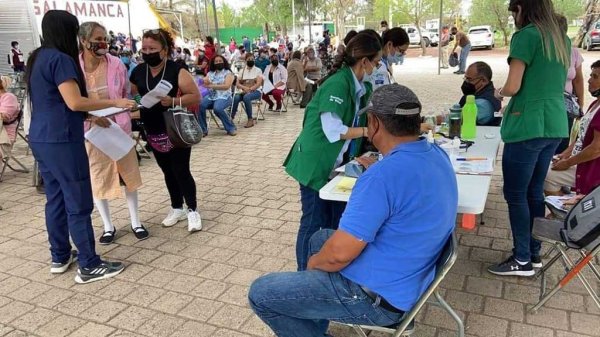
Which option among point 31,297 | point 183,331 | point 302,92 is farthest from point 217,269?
point 302,92

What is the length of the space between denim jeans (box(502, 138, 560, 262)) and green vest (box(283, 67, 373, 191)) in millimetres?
1014

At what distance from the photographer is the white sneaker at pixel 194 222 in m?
3.81

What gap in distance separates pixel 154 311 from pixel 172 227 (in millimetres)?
1299

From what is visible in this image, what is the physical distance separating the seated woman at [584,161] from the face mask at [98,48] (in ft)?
10.0

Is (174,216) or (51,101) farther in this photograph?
(174,216)

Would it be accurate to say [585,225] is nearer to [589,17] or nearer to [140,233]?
[140,233]

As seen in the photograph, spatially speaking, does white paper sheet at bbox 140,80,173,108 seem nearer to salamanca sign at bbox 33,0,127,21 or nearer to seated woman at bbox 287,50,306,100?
seated woman at bbox 287,50,306,100

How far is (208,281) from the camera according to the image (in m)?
3.05

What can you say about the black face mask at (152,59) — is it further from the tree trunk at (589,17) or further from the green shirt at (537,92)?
the tree trunk at (589,17)

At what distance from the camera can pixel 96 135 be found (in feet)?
10.9

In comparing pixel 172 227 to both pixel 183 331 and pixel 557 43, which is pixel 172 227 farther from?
pixel 557 43

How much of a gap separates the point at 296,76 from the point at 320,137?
26.1 feet

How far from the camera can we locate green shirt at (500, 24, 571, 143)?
255 cm

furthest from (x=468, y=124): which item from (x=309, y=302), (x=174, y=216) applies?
(x=174, y=216)
